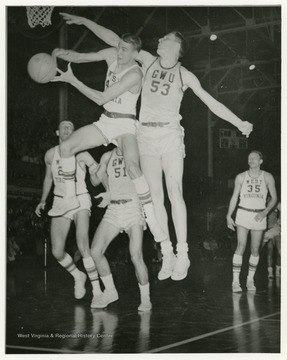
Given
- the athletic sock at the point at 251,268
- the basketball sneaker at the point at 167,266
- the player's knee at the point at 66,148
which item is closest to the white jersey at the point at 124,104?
the player's knee at the point at 66,148

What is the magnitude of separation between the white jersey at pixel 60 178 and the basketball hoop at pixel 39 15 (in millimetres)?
1092

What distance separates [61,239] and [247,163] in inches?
70.6

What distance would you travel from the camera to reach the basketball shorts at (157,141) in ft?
17.0

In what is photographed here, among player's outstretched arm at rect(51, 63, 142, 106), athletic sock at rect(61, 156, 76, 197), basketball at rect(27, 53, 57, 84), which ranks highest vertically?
basketball at rect(27, 53, 57, 84)

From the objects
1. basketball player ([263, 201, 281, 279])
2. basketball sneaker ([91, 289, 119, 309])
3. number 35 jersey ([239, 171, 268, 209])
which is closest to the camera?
basketball sneaker ([91, 289, 119, 309])

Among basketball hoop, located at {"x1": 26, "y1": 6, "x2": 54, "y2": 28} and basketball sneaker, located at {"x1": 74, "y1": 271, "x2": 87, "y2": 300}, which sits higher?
basketball hoop, located at {"x1": 26, "y1": 6, "x2": 54, "y2": 28}

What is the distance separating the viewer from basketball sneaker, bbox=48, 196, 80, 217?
212 inches

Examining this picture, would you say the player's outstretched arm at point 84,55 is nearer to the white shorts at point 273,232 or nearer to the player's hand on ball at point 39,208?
the player's hand on ball at point 39,208

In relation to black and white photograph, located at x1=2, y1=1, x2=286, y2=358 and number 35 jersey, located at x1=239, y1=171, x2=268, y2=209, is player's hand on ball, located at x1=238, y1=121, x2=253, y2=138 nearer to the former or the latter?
black and white photograph, located at x1=2, y1=1, x2=286, y2=358

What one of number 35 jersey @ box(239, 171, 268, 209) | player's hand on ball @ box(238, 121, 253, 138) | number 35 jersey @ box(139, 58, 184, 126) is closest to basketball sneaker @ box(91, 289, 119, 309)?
number 35 jersey @ box(239, 171, 268, 209)

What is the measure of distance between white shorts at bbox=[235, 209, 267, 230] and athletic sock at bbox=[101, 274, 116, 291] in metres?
1.23

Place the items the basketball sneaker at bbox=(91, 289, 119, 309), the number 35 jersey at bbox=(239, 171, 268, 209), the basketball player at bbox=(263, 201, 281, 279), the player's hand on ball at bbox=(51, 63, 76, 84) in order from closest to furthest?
the player's hand on ball at bbox=(51, 63, 76, 84), the basketball sneaker at bbox=(91, 289, 119, 309), the basketball player at bbox=(263, 201, 281, 279), the number 35 jersey at bbox=(239, 171, 268, 209)

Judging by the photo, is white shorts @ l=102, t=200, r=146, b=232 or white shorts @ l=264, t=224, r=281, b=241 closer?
white shorts @ l=102, t=200, r=146, b=232
